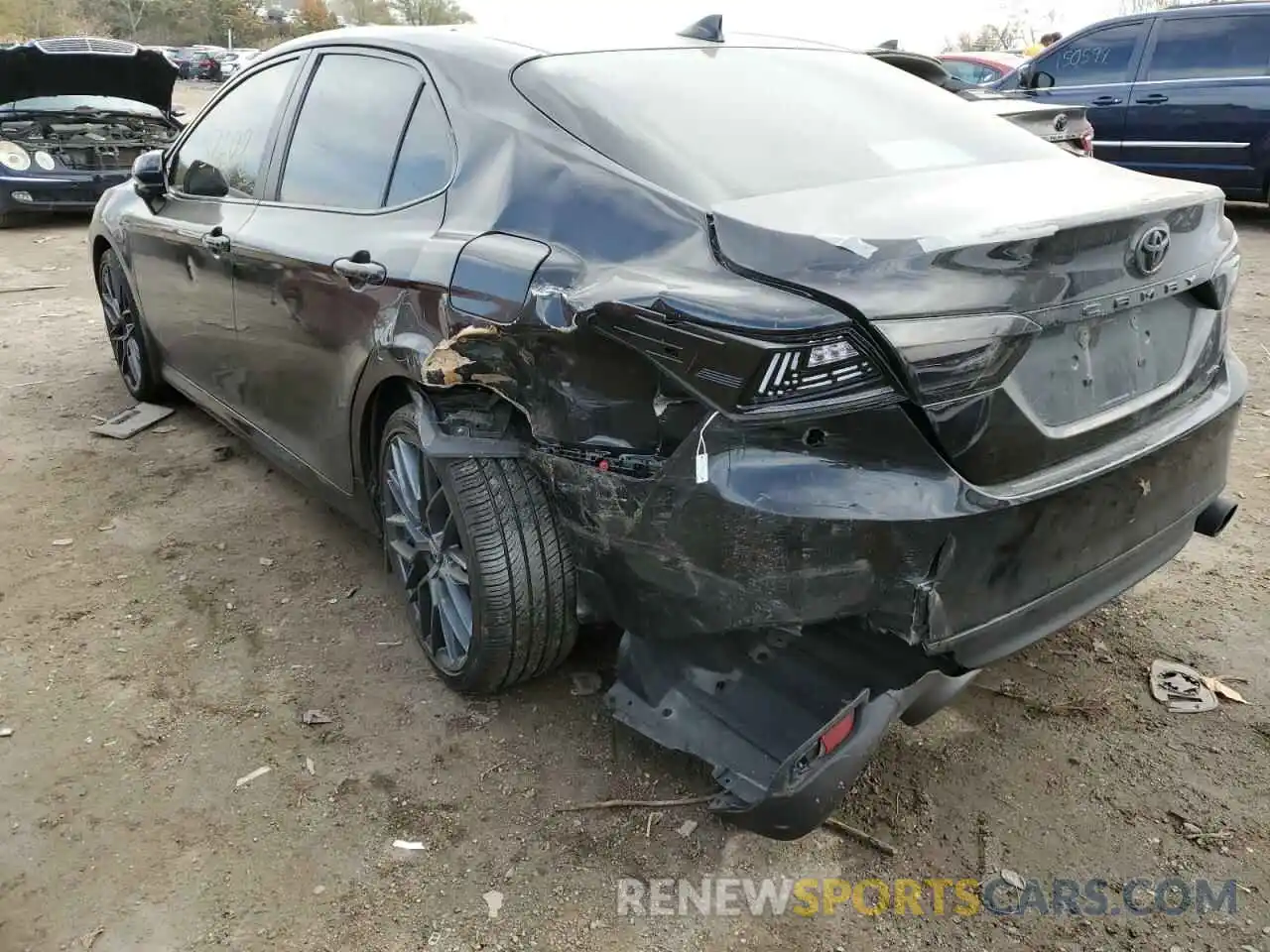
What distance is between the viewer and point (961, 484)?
183 centimetres

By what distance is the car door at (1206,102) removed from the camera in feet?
26.7

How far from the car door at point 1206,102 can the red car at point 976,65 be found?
398 cm

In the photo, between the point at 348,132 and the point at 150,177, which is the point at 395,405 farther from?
the point at 150,177

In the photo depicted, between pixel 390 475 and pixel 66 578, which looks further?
pixel 66 578

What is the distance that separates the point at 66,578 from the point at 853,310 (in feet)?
9.77

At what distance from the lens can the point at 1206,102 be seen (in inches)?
328

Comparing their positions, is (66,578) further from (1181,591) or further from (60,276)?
(60,276)

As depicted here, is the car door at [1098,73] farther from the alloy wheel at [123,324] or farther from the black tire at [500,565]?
the black tire at [500,565]

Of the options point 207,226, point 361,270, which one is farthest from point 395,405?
point 207,226

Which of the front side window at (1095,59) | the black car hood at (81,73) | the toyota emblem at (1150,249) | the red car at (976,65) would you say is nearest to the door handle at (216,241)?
the toyota emblem at (1150,249)

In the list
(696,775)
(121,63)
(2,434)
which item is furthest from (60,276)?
(696,775)

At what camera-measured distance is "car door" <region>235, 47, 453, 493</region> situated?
8.66 ft

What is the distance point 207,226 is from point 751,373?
2649 mm

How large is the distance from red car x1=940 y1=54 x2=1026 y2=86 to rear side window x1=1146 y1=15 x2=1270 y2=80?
3.97 meters
